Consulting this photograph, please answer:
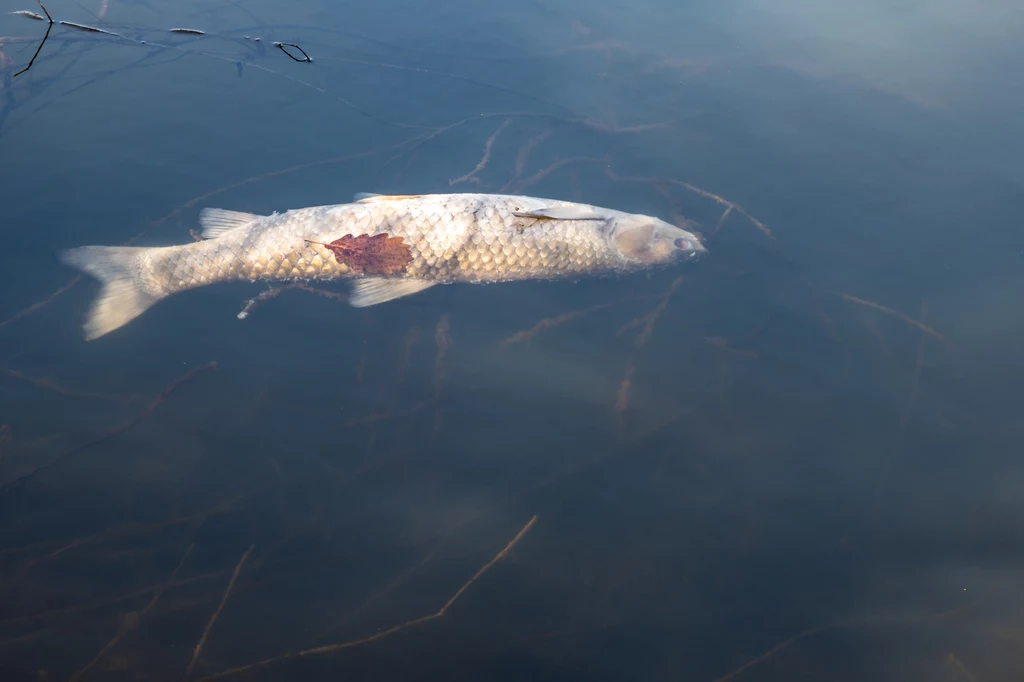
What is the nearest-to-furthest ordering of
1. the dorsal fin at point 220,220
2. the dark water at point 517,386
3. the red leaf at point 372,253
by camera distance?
1. the dark water at point 517,386
2. the red leaf at point 372,253
3. the dorsal fin at point 220,220

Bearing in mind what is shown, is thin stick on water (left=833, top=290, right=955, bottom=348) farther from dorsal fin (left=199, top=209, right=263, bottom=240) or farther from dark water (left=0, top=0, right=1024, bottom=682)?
dorsal fin (left=199, top=209, right=263, bottom=240)

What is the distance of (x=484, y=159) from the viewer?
197 inches

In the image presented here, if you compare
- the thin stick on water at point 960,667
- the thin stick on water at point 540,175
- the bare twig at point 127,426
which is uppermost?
the thin stick on water at point 540,175

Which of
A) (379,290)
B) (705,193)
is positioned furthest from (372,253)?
(705,193)

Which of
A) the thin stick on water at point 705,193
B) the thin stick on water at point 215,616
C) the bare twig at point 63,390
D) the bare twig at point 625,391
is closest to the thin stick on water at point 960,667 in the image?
the bare twig at point 625,391

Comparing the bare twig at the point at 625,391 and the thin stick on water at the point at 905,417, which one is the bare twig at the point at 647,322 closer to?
the bare twig at the point at 625,391

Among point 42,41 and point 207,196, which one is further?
point 42,41

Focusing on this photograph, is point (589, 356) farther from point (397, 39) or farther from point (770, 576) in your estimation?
point (397, 39)

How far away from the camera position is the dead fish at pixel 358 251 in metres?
3.99

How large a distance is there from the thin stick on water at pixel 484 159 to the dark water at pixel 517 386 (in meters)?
0.06

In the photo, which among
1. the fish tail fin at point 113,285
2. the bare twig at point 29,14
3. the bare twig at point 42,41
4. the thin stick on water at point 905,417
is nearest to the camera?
the thin stick on water at point 905,417

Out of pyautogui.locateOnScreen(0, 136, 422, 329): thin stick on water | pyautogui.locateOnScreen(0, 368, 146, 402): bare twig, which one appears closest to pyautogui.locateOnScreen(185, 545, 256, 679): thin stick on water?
pyautogui.locateOnScreen(0, 368, 146, 402): bare twig

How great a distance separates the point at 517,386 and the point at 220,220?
236 centimetres

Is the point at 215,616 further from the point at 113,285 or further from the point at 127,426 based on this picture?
the point at 113,285
